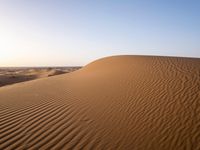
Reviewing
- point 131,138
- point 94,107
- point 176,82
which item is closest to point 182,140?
point 131,138

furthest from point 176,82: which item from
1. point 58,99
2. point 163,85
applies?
point 58,99

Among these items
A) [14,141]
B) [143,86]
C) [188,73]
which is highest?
[188,73]

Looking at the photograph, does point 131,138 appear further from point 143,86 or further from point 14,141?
point 143,86

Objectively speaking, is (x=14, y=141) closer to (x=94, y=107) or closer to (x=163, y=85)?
(x=94, y=107)

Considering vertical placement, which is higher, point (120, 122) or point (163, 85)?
point (163, 85)

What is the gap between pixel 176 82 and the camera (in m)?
7.76

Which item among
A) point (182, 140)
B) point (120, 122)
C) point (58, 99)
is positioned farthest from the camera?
point (58, 99)

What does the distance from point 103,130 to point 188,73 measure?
5.70 meters

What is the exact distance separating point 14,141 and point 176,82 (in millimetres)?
6158

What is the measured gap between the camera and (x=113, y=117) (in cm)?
571

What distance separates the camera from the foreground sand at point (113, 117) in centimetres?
445

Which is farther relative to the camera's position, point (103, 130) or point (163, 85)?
point (163, 85)

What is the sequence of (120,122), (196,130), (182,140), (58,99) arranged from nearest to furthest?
(182,140)
(196,130)
(120,122)
(58,99)

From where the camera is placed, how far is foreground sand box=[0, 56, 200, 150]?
4.45 metres
